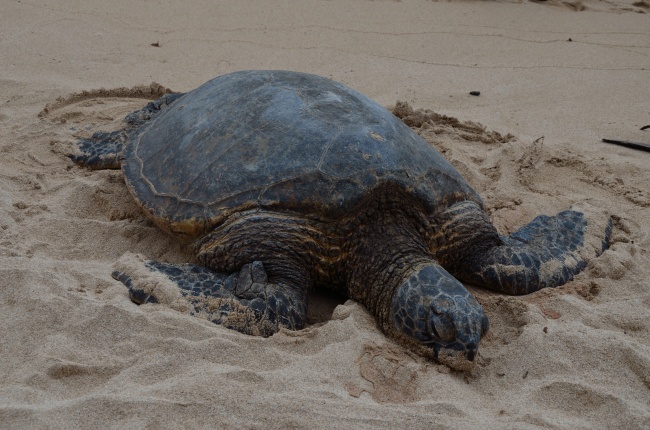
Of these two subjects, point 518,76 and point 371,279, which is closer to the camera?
point 371,279

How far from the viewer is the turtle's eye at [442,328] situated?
109 inches

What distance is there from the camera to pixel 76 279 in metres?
3.01

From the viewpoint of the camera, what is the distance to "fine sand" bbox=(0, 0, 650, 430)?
2.31m

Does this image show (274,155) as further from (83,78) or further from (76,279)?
(83,78)

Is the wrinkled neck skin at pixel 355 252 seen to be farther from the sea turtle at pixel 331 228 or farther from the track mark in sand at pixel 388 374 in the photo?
the track mark in sand at pixel 388 374

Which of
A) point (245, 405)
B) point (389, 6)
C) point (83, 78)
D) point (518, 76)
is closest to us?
point (245, 405)

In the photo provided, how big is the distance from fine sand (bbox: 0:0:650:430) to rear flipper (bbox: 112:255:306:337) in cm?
13

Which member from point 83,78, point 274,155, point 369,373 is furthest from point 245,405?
point 83,78

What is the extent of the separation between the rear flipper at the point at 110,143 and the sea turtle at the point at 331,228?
0.74m

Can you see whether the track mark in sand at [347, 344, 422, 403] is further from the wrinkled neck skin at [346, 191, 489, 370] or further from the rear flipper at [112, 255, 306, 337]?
the rear flipper at [112, 255, 306, 337]

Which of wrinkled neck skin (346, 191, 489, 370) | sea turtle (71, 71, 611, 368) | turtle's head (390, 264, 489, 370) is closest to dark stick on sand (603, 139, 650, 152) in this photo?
sea turtle (71, 71, 611, 368)

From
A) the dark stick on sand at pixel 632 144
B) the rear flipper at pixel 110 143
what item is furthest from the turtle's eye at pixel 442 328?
the dark stick on sand at pixel 632 144

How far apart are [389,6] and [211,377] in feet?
28.6

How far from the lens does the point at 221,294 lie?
10.1 feet
